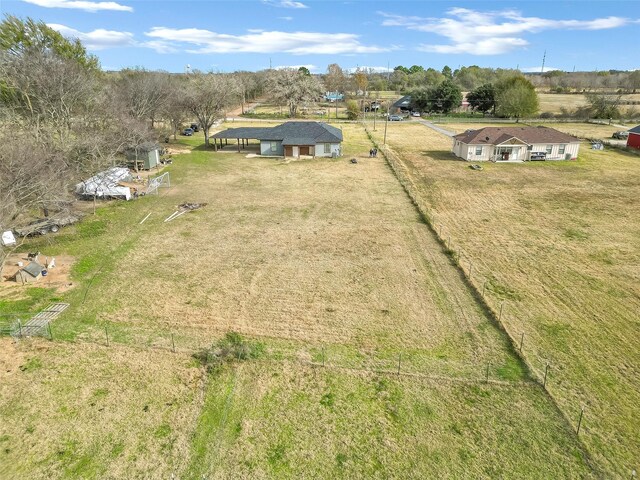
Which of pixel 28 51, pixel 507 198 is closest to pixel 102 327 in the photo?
pixel 507 198

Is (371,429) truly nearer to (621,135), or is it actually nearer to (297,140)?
(297,140)

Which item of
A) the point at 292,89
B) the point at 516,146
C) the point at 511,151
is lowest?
the point at 511,151

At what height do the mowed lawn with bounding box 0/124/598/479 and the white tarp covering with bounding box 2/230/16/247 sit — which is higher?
the white tarp covering with bounding box 2/230/16/247

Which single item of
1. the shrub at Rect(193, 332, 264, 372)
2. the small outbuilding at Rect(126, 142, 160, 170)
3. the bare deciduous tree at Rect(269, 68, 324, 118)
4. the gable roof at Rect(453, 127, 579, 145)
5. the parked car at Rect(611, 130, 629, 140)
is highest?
the bare deciduous tree at Rect(269, 68, 324, 118)

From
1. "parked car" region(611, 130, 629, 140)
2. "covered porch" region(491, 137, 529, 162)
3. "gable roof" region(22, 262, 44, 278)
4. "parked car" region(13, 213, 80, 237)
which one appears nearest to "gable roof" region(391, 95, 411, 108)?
"parked car" region(611, 130, 629, 140)

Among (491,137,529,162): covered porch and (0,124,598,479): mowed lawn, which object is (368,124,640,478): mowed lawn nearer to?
(0,124,598,479): mowed lawn

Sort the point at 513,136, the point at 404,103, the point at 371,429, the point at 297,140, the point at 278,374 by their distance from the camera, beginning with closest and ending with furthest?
the point at 371,429, the point at 278,374, the point at 513,136, the point at 297,140, the point at 404,103

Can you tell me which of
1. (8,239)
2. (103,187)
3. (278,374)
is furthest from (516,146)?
(8,239)
